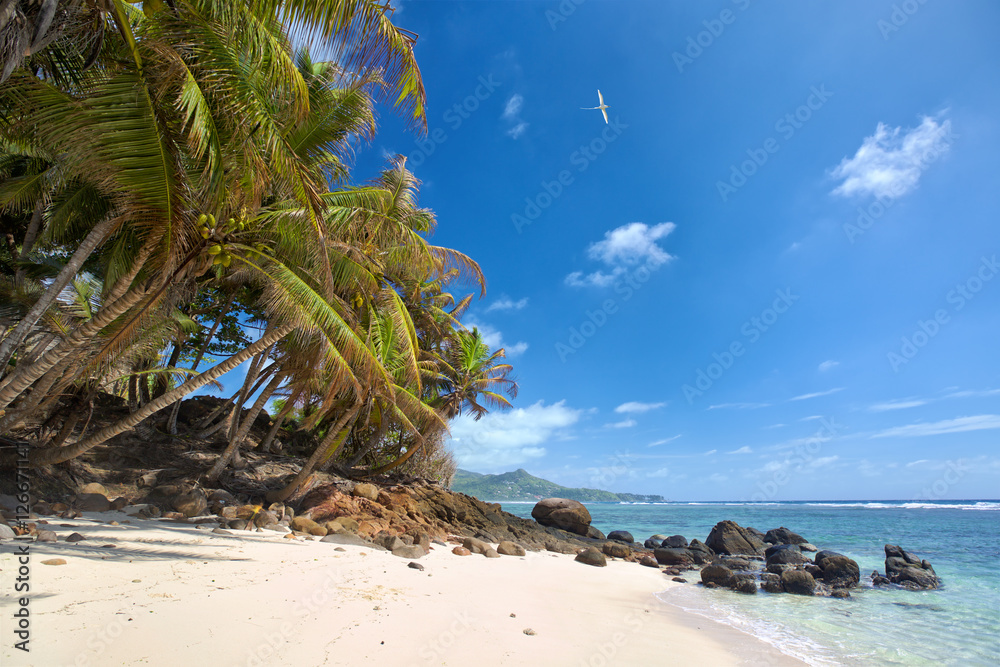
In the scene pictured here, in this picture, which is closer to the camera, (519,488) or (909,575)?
(909,575)

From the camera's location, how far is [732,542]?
19.9m

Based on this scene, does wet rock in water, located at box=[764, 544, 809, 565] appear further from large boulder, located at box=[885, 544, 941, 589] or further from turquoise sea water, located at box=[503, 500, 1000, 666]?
large boulder, located at box=[885, 544, 941, 589]

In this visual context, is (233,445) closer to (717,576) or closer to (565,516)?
(717,576)

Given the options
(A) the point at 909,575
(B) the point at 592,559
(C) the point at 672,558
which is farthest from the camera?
(C) the point at 672,558

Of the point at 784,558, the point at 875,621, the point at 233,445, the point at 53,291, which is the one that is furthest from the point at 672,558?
the point at 53,291

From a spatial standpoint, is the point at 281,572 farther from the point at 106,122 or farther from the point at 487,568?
the point at 106,122

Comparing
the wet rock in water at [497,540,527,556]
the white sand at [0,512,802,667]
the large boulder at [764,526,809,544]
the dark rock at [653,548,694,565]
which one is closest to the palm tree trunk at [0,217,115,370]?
the white sand at [0,512,802,667]

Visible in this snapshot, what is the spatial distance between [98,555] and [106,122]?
522 cm

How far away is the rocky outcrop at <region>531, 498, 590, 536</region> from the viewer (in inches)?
840

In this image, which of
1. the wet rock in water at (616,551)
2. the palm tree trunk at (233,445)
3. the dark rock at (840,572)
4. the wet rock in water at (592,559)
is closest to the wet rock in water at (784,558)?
the dark rock at (840,572)

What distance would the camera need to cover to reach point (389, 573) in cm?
749

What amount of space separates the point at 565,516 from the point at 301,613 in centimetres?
1807

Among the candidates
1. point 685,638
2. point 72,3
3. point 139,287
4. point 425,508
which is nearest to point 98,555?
point 139,287

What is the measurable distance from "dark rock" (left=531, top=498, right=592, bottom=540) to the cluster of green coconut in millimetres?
18082
